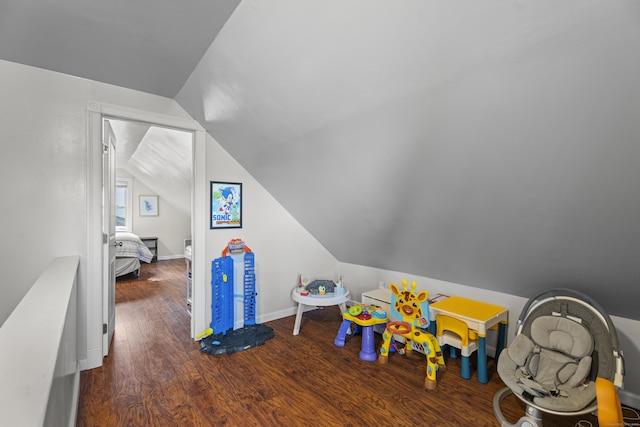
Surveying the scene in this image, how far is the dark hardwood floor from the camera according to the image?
1912 millimetres

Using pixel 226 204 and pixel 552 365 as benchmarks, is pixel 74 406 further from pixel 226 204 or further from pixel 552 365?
pixel 552 365

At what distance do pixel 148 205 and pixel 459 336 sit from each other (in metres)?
7.44

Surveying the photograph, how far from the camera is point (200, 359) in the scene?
2.62 meters

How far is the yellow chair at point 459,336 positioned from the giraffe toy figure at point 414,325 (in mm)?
110

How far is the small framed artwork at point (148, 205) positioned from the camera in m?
7.44

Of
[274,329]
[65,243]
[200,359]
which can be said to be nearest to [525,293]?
[274,329]

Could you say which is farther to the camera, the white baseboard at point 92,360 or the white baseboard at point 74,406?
the white baseboard at point 92,360

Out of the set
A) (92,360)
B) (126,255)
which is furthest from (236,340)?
(126,255)

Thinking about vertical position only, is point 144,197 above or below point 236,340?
above

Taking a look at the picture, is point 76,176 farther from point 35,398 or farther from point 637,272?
point 637,272

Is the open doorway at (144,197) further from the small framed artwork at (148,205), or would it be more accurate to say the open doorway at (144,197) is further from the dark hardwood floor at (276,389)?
the dark hardwood floor at (276,389)

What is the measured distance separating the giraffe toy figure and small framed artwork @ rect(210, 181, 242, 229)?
5.66 feet

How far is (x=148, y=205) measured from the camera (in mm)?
7496

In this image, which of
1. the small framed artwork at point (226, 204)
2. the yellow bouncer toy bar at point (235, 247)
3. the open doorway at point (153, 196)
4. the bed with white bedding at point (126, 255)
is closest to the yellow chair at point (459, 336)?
the yellow bouncer toy bar at point (235, 247)
